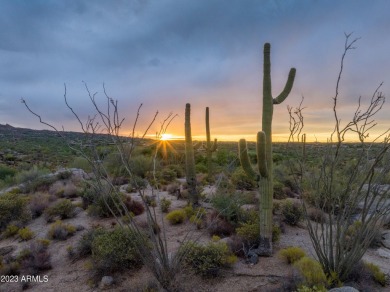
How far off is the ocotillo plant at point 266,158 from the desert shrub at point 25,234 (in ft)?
22.4

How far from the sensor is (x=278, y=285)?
18.5 feet

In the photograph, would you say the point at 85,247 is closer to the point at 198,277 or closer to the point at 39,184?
the point at 198,277

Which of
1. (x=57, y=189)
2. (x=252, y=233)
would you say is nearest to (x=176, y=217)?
(x=252, y=233)

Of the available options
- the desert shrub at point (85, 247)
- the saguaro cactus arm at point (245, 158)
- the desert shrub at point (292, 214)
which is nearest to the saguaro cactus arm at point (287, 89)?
the saguaro cactus arm at point (245, 158)

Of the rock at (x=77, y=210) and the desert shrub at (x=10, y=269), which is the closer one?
the desert shrub at (x=10, y=269)

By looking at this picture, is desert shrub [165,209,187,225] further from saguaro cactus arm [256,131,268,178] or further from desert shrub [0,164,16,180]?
desert shrub [0,164,16,180]

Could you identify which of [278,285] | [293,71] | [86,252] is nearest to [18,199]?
[86,252]

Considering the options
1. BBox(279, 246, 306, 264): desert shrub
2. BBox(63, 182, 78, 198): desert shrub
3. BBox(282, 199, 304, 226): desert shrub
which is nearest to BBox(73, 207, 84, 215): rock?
BBox(63, 182, 78, 198): desert shrub

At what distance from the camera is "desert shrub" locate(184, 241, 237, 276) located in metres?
6.17

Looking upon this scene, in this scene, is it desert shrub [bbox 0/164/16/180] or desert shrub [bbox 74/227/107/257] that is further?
desert shrub [bbox 0/164/16/180]

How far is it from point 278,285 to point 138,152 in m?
19.8

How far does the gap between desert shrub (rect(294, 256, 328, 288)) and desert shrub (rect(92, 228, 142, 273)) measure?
353 centimetres

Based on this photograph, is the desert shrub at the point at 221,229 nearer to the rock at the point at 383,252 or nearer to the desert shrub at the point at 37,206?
the rock at the point at 383,252

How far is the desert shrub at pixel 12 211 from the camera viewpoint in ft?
31.9
